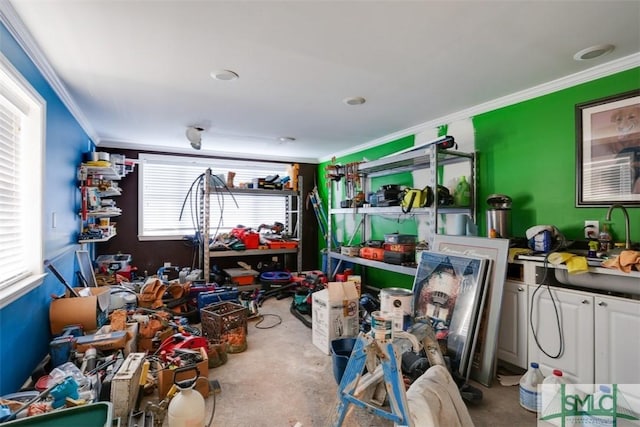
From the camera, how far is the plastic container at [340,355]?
88.6 inches

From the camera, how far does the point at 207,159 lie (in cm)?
560

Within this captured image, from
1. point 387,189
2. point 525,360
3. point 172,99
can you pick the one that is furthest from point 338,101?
point 525,360

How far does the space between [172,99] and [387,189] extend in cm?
253

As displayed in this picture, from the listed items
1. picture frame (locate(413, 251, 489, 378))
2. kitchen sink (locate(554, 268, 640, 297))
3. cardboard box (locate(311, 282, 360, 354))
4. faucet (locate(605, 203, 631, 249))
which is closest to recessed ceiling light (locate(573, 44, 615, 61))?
faucet (locate(605, 203, 631, 249))

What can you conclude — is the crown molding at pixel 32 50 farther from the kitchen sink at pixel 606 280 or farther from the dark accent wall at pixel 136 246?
the kitchen sink at pixel 606 280

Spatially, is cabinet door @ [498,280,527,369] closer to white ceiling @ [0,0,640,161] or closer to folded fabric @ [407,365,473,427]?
folded fabric @ [407,365,473,427]

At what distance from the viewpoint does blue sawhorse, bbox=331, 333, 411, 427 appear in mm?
1457

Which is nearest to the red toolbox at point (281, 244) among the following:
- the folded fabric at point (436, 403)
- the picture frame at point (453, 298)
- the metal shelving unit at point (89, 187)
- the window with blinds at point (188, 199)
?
the window with blinds at point (188, 199)

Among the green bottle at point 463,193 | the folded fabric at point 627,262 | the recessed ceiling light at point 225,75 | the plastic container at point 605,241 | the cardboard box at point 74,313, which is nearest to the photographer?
the folded fabric at point 627,262

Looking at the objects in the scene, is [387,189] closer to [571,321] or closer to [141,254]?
[571,321]

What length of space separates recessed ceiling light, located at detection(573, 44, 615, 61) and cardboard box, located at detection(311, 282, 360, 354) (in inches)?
99.1

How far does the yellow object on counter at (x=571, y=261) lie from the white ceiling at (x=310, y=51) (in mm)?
1382

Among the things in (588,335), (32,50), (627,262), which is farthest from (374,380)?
(32,50)

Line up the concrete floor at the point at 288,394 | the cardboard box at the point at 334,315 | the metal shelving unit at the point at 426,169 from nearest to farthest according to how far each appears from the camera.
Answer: the concrete floor at the point at 288,394 < the cardboard box at the point at 334,315 < the metal shelving unit at the point at 426,169
